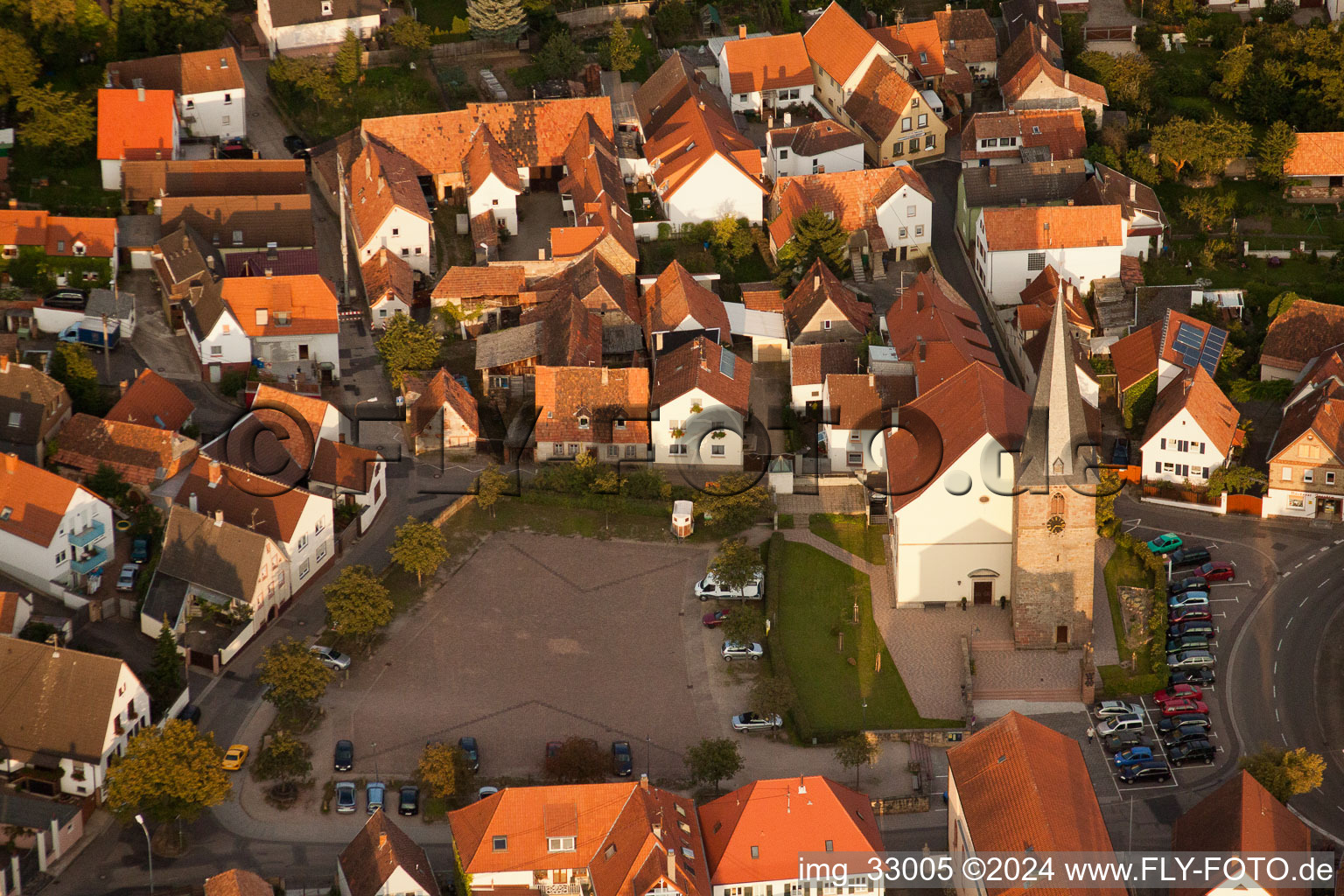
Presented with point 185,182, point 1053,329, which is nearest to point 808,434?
point 1053,329

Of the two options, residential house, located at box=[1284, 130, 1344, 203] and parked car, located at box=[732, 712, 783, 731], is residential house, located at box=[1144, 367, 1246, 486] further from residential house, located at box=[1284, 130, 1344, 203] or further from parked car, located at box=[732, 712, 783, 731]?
residential house, located at box=[1284, 130, 1344, 203]

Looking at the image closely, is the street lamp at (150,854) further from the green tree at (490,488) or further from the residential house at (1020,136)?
the residential house at (1020,136)

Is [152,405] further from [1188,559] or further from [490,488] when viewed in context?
[1188,559]

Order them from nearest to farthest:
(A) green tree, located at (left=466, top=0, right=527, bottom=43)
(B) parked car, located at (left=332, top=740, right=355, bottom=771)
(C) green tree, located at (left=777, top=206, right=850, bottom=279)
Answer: (B) parked car, located at (left=332, top=740, right=355, bottom=771) → (C) green tree, located at (left=777, top=206, right=850, bottom=279) → (A) green tree, located at (left=466, top=0, right=527, bottom=43)

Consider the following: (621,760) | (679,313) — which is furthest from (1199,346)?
(621,760)

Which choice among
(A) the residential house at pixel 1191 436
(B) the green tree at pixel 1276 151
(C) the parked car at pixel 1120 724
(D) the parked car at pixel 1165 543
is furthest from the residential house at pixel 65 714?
(B) the green tree at pixel 1276 151

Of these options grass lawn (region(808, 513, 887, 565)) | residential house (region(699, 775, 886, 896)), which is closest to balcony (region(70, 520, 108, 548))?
grass lawn (region(808, 513, 887, 565))

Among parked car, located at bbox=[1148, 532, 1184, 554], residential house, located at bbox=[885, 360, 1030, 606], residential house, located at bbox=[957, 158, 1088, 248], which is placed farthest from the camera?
residential house, located at bbox=[957, 158, 1088, 248]
